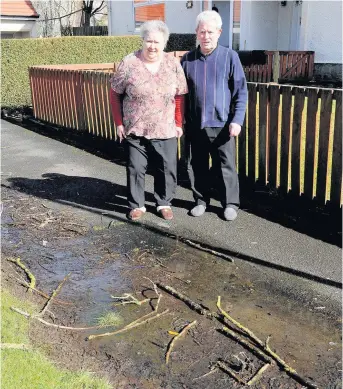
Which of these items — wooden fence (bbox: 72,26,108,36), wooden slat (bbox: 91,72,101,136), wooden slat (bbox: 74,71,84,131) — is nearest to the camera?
wooden slat (bbox: 91,72,101,136)

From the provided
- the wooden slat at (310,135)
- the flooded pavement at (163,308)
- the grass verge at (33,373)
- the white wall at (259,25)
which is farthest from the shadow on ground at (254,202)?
the white wall at (259,25)

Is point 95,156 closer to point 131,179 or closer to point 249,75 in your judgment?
point 131,179

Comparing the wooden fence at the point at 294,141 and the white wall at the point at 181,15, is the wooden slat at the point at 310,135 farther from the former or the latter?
the white wall at the point at 181,15

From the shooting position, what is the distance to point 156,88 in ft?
15.3

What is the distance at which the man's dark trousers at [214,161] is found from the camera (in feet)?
16.0

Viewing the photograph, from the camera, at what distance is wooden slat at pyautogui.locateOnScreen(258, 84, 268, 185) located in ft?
17.4

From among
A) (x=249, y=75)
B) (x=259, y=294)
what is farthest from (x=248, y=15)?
(x=259, y=294)

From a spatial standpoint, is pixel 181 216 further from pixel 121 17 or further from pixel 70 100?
pixel 121 17

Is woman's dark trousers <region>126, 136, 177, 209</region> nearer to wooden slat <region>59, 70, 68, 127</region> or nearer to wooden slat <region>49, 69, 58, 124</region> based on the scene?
wooden slat <region>59, 70, 68, 127</region>

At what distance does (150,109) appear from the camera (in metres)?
4.73

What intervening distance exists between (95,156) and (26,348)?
16.8 feet

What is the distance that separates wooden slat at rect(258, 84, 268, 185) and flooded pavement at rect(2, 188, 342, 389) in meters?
1.44

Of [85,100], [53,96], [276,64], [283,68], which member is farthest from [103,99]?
[283,68]

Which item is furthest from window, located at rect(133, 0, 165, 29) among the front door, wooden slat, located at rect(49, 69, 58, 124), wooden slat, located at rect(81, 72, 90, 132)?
wooden slat, located at rect(81, 72, 90, 132)
